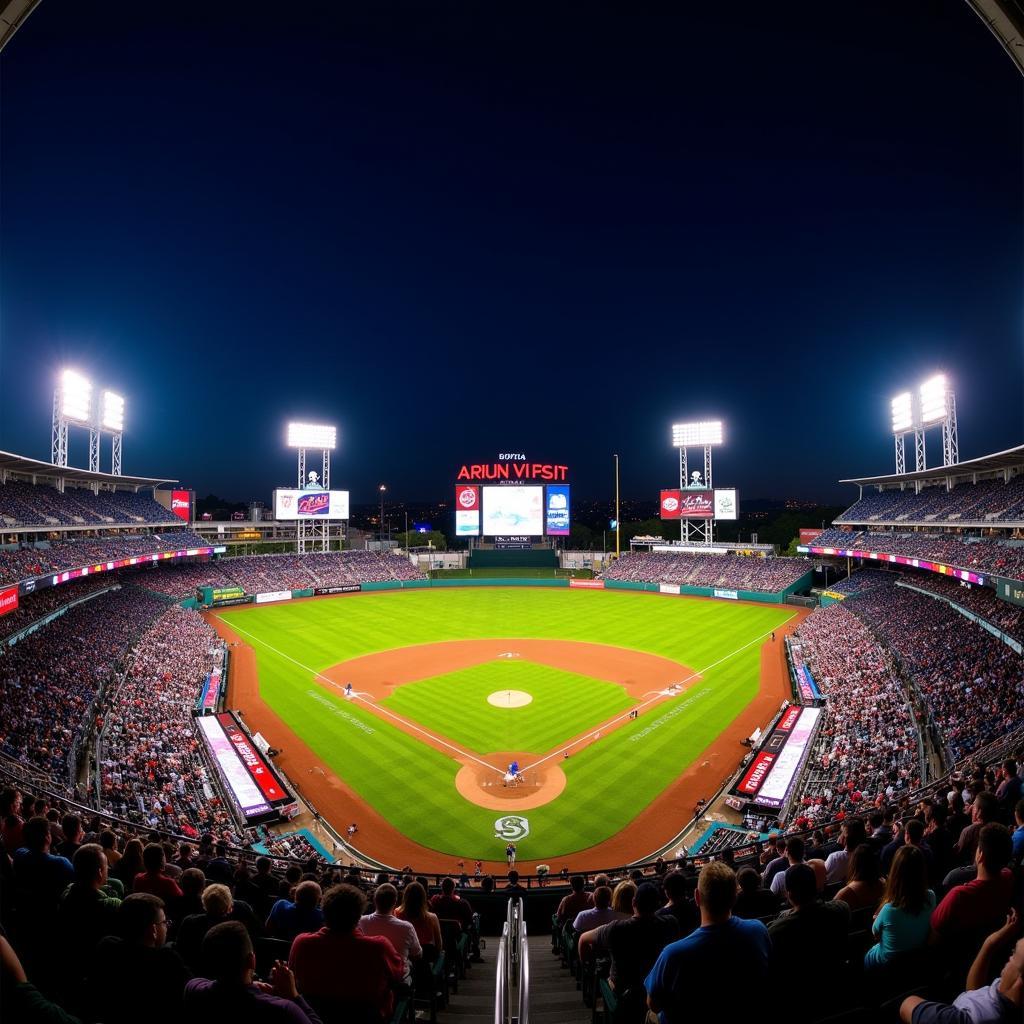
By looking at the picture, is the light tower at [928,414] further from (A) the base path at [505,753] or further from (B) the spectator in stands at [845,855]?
(B) the spectator in stands at [845,855]

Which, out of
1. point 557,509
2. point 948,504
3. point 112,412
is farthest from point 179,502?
point 948,504

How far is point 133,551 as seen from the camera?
153 ft

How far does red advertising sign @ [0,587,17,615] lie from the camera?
2261 centimetres

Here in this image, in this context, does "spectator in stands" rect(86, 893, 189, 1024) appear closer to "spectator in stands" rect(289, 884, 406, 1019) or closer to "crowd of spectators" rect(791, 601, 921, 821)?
"spectator in stands" rect(289, 884, 406, 1019)

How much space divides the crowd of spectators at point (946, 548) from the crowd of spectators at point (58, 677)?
38.3 meters

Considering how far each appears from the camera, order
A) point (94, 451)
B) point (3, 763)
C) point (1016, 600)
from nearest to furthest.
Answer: point (3, 763), point (1016, 600), point (94, 451)

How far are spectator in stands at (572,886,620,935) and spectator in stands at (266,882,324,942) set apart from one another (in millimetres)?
2913

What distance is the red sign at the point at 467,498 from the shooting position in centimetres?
7506

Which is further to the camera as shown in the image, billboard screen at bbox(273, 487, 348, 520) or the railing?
billboard screen at bbox(273, 487, 348, 520)

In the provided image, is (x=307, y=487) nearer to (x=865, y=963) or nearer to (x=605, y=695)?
(x=605, y=695)

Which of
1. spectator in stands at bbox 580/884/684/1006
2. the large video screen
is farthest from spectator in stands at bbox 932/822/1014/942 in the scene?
the large video screen

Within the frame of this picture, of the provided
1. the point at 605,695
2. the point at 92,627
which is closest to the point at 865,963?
the point at 605,695

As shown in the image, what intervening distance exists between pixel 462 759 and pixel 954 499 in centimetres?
4492

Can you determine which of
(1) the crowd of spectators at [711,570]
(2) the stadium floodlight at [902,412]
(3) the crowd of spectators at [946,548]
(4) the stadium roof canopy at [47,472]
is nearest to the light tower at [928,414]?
(2) the stadium floodlight at [902,412]
